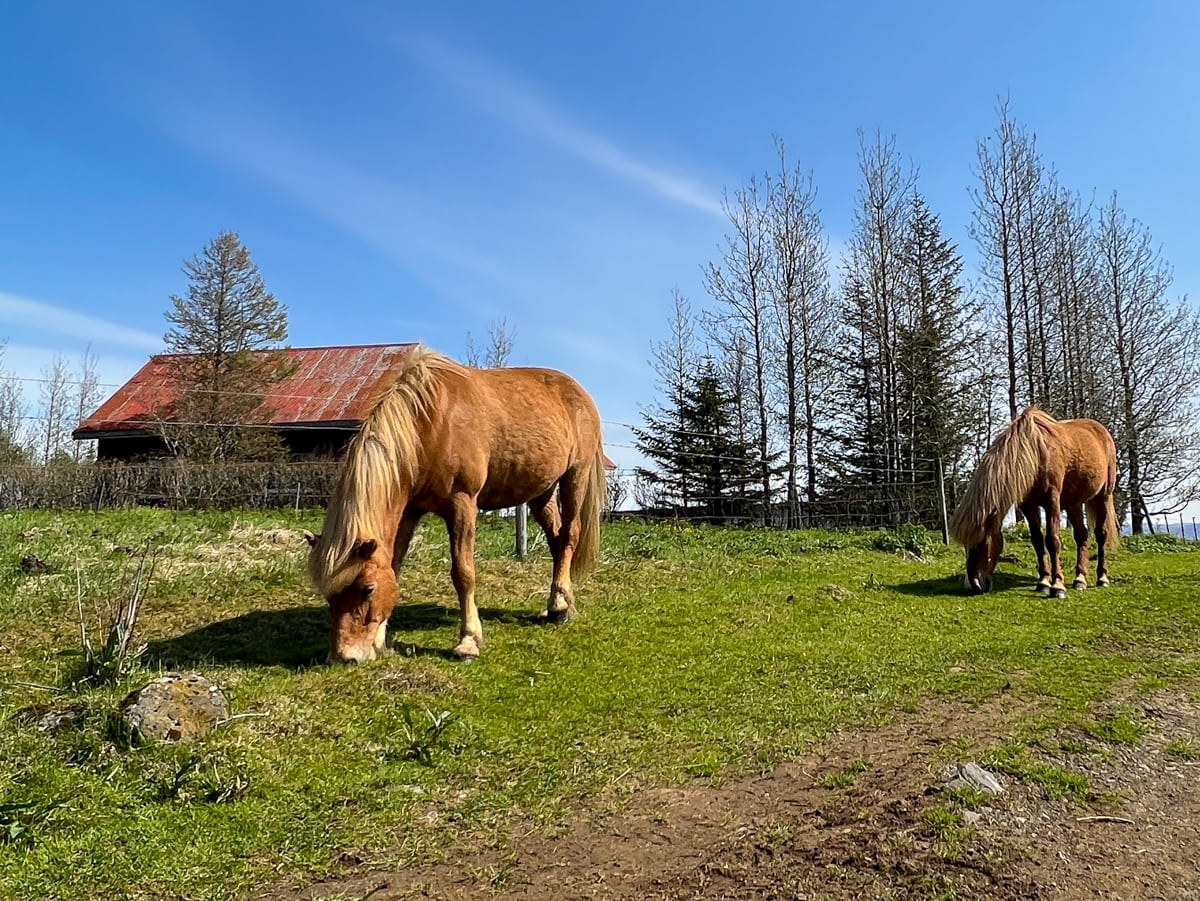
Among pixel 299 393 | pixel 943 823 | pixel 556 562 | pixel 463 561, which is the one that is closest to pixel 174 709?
pixel 463 561

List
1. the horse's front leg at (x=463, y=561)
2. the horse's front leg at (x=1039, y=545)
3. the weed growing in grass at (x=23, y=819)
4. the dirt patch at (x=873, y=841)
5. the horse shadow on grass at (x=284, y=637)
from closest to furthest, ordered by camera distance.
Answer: the dirt patch at (x=873, y=841)
the weed growing in grass at (x=23, y=819)
the horse shadow on grass at (x=284, y=637)
the horse's front leg at (x=463, y=561)
the horse's front leg at (x=1039, y=545)

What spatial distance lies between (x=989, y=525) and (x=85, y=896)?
26.8 feet

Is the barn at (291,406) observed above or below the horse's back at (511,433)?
above

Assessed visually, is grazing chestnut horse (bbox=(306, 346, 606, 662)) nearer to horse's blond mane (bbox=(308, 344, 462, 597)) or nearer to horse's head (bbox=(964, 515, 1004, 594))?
horse's blond mane (bbox=(308, 344, 462, 597))

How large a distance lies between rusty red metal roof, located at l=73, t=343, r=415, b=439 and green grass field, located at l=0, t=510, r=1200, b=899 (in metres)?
13.3

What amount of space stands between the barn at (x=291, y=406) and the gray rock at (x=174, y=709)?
17.6 m

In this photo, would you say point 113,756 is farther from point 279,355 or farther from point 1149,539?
point 279,355

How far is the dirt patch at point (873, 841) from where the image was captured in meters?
2.36

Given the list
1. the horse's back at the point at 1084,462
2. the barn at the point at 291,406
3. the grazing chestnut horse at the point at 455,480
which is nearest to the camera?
the grazing chestnut horse at the point at 455,480

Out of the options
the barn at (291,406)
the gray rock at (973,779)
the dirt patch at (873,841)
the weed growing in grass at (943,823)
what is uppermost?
the barn at (291,406)

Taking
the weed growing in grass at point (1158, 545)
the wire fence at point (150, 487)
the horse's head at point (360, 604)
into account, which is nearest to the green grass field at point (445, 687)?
the horse's head at point (360, 604)

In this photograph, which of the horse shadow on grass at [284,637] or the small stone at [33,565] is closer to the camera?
the horse shadow on grass at [284,637]

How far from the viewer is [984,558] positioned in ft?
26.4

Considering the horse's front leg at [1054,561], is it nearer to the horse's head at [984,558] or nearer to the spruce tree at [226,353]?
the horse's head at [984,558]
